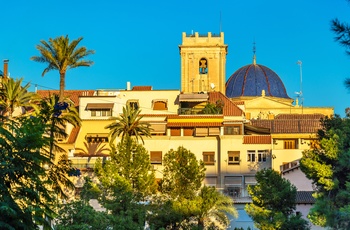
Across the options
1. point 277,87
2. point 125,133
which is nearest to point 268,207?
point 125,133

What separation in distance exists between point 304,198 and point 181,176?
342 inches

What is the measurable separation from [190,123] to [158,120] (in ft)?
9.46

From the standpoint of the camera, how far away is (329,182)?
154ft

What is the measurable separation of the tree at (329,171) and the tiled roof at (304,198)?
27.9ft

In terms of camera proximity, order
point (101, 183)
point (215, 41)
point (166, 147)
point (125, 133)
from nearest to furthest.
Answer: point (101, 183), point (125, 133), point (166, 147), point (215, 41)

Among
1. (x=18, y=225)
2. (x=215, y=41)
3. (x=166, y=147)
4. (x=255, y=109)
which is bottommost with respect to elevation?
(x=18, y=225)

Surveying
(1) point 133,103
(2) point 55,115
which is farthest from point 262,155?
(2) point 55,115

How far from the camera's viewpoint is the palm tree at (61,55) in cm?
5756

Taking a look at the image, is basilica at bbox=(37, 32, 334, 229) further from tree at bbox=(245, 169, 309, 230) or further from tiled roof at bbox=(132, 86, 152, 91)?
tree at bbox=(245, 169, 309, 230)

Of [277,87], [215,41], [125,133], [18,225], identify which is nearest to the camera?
[18,225]

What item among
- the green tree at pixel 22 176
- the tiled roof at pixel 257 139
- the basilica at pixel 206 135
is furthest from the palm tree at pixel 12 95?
the green tree at pixel 22 176

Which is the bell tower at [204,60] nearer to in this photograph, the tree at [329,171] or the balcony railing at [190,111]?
the balcony railing at [190,111]

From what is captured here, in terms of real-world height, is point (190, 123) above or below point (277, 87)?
below

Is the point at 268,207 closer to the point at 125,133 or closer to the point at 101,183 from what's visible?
the point at 101,183
